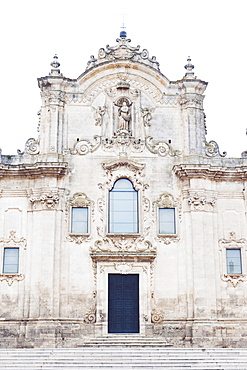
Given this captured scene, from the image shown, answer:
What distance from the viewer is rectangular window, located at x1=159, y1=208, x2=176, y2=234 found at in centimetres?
2288

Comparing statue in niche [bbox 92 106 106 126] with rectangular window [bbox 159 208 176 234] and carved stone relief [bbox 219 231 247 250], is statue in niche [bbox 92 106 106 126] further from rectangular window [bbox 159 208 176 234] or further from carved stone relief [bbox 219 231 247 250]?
carved stone relief [bbox 219 231 247 250]

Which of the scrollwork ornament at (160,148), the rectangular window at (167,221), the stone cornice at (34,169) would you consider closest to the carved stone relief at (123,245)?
the rectangular window at (167,221)

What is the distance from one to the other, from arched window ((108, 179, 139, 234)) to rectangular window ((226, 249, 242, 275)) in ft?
12.7

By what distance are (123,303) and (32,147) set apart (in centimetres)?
752

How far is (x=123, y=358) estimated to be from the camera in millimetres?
18297

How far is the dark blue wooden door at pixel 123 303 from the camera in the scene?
21875mm

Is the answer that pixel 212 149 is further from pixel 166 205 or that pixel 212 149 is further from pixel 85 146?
pixel 85 146

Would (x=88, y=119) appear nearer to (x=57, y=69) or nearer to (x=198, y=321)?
(x=57, y=69)

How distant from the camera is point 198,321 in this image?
21.5m

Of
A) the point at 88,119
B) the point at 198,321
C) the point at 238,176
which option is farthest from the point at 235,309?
the point at 88,119

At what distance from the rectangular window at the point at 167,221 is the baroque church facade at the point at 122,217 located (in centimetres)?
4

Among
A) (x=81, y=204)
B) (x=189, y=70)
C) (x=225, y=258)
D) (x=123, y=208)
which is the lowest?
(x=225, y=258)

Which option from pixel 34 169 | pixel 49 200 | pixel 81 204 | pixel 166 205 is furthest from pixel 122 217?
pixel 34 169

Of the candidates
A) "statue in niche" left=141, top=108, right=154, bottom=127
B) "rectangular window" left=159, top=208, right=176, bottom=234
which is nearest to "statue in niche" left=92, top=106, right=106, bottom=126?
"statue in niche" left=141, top=108, right=154, bottom=127
